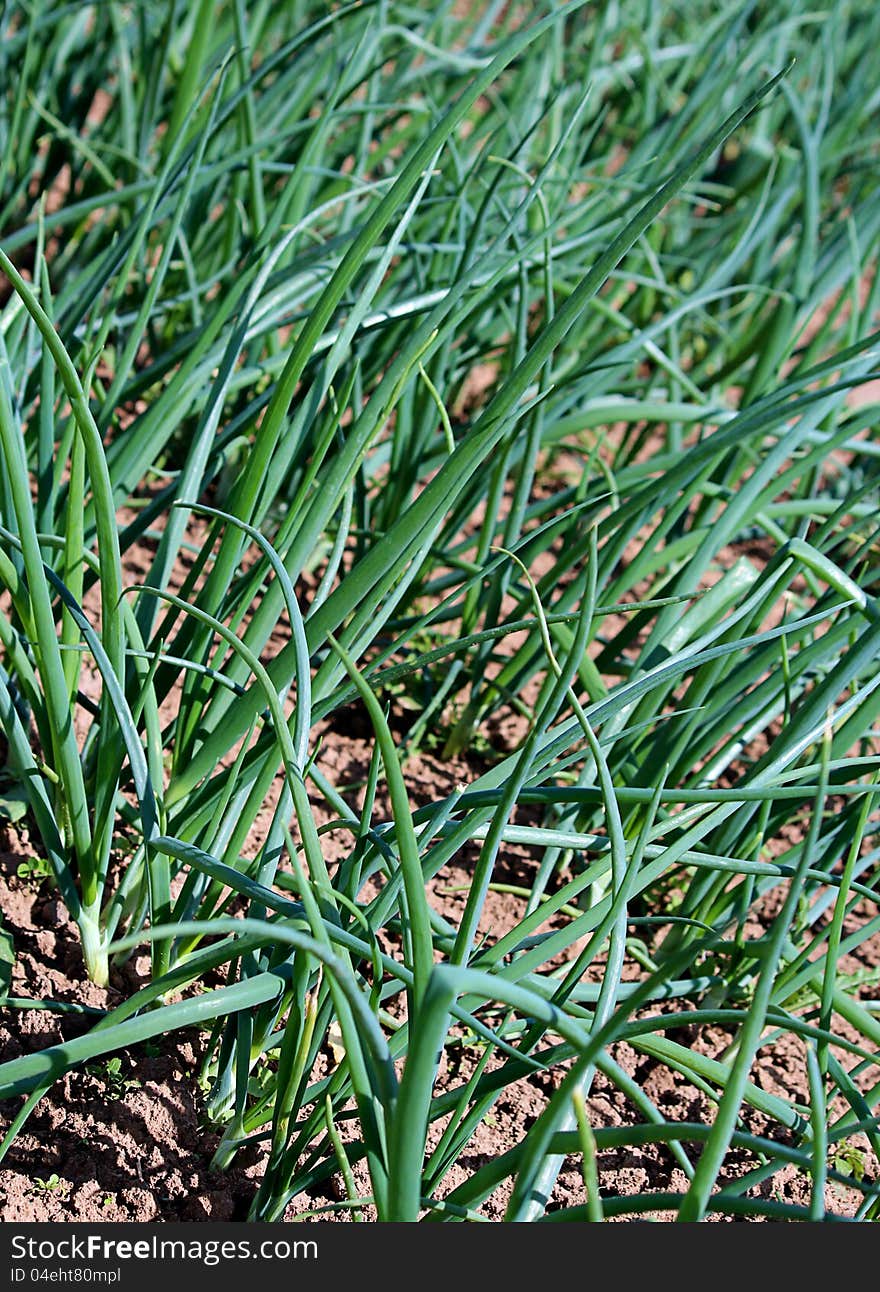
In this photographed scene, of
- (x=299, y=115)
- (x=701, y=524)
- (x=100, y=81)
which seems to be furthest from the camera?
(x=100, y=81)

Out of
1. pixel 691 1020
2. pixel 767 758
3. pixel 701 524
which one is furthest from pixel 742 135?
pixel 691 1020

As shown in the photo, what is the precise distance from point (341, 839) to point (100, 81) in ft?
5.11

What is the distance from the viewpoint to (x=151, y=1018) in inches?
38.8

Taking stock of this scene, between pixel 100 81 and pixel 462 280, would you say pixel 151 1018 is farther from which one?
pixel 100 81

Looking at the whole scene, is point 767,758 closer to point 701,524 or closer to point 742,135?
point 701,524

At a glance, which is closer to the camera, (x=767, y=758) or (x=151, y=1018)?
(x=151, y=1018)

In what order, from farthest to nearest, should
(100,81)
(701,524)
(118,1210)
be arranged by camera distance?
1. (100,81)
2. (701,524)
3. (118,1210)

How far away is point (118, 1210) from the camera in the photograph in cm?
109

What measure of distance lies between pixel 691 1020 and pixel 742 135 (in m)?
3.14

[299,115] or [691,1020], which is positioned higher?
[299,115]

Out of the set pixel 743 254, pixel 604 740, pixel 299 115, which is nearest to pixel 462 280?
pixel 604 740

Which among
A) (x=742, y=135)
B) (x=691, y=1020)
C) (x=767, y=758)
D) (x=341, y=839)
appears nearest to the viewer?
(x=691, y=1020)

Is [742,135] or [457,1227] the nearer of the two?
[457,1227]

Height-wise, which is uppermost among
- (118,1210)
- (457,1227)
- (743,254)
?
(743,254)
